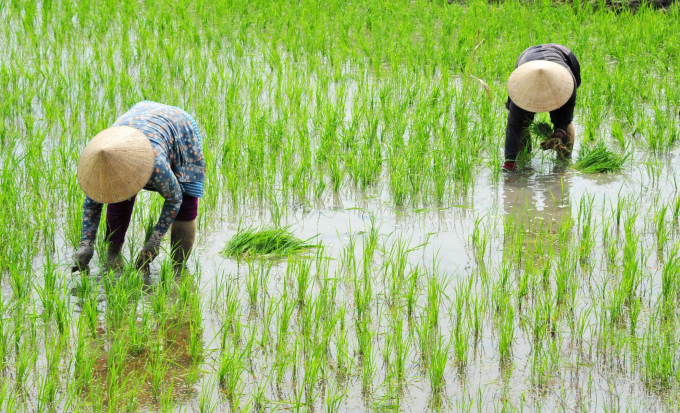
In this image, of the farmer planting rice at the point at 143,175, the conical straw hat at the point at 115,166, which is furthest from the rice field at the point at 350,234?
the conical straw hat at the point at 115,166

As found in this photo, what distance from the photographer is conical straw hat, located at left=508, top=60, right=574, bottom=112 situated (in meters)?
4.17

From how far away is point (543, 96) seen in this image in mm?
4191

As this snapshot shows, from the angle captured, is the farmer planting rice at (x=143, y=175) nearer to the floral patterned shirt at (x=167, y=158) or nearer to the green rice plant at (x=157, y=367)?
the floral patterned shirt at (x=167, y=158)

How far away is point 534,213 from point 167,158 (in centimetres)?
210

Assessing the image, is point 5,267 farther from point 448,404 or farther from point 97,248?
point 448,404

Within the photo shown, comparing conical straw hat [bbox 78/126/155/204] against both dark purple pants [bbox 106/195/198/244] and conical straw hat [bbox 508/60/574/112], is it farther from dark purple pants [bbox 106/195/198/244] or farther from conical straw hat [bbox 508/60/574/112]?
conical straw hat [bbox 508/60/574/112]

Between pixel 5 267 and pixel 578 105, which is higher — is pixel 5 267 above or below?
below

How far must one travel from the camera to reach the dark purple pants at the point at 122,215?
3.20 metres

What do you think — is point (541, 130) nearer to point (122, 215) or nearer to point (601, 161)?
point (601, 161)

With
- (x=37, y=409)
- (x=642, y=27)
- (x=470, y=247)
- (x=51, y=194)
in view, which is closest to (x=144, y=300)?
(x=37, y=409)

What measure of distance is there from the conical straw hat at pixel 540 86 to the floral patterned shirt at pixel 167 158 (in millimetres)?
1961

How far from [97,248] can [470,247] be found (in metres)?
1.74

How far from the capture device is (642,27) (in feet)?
24.2

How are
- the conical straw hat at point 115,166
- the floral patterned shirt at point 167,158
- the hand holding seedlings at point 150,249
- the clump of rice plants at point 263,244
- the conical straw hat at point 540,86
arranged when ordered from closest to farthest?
the conical straw hat at point 115,166
the floral patterned shirt at point 167,158
the hand holding seedlings at point 150,249
the clump of rice plants at point 263,244
the conical straw hat at point 540,86
